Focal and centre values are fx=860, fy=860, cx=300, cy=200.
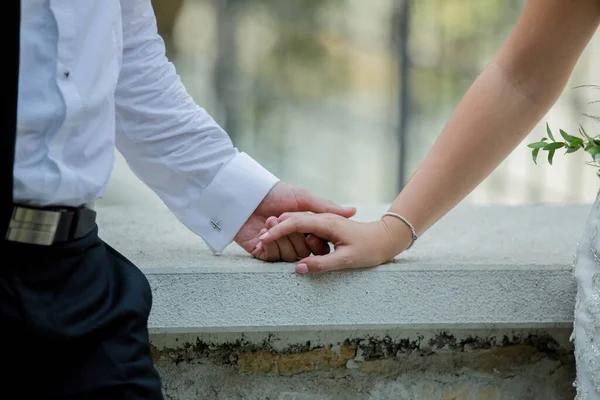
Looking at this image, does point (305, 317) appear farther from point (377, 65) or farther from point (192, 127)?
point (377, 65)

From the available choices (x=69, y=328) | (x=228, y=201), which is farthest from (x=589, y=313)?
(x=69, y=328)

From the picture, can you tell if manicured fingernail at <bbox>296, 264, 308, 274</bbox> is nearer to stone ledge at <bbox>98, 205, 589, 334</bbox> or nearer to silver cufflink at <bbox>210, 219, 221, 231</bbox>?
stone ledge at <bbox>98, 205, 589, 334</bbox>

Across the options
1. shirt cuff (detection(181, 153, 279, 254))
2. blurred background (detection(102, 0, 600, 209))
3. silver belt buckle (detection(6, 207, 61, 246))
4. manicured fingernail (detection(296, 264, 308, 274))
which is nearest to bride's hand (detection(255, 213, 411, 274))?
manicured fingernail (detection(296, 264, 308, 274))

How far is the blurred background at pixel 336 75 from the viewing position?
19.9 feet

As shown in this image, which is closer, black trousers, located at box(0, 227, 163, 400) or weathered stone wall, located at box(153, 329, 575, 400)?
black trousers, located at box(0, 227, 163, 400)

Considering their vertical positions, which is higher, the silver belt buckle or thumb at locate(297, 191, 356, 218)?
the silver belt buckle

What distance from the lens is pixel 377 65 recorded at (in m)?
6.34

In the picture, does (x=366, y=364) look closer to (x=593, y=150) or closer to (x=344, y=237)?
(x=344, y=237)

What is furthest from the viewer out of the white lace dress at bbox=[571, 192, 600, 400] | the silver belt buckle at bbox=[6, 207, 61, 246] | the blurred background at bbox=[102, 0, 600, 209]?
the blurred background at bbox=[102, 0, 600, 209]

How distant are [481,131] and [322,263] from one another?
367 millimetres

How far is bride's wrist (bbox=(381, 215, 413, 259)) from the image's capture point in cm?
149

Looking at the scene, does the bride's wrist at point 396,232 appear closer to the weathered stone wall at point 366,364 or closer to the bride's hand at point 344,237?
the bride's hand at point 344,237

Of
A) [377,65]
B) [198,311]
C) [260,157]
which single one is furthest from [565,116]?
[198,311]

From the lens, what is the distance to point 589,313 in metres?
1.29
